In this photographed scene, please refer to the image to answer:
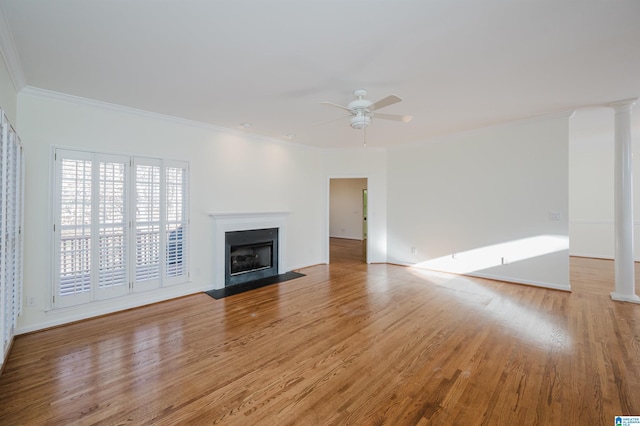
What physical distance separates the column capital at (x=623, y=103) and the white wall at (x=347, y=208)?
22.7 feet

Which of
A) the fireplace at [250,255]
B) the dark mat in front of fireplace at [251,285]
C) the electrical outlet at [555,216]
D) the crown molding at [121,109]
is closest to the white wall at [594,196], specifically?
the electrical outlet at [555,216]

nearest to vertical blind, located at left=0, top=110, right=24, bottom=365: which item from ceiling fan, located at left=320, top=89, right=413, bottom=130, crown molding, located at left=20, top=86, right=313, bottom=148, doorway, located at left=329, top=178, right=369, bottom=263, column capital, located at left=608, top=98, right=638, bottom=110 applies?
crown molding, located at left=20, top=86, right=313, bottom=148

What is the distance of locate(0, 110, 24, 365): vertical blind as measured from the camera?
6.66 ft

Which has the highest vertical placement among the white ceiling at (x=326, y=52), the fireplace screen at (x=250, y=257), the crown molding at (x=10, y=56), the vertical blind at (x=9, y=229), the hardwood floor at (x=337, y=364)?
the white ceiling at (x=326, y=52)

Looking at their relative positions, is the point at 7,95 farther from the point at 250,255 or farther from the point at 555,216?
the point at 555,216

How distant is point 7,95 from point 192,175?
2.10m

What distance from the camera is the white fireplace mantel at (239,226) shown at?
4.66m

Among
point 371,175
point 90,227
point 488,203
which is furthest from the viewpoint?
point 371,175

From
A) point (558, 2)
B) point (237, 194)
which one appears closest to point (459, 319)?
point (558, 2)

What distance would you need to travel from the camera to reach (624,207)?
13.0ft

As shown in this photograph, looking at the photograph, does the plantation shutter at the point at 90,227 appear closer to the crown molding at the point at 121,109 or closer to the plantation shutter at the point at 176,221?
the plantation shutter at the point at 176,221

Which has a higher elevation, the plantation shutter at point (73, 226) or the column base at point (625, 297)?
the plantation shutter at point (73, 226)

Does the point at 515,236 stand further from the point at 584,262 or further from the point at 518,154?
the point at 584,262

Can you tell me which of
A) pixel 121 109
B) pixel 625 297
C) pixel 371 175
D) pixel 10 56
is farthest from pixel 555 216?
pixel 10 56
